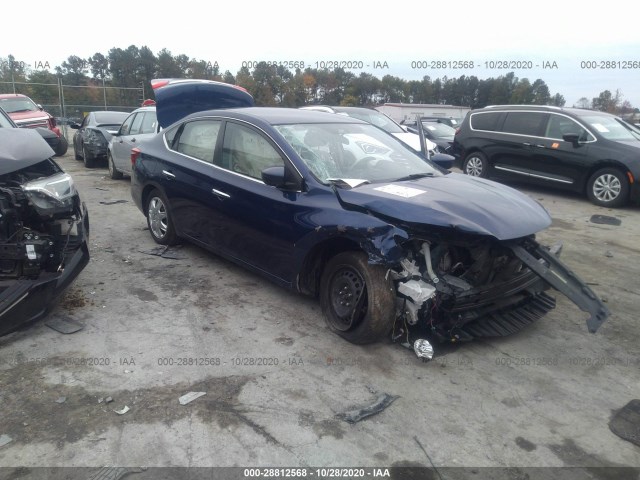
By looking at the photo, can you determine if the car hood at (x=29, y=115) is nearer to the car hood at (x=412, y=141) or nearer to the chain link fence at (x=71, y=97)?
the chain link fence at (x=71, y=97)

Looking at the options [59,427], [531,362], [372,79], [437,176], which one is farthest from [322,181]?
[372,79]

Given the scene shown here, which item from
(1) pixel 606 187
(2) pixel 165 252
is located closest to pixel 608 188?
(1) pixel 606 187

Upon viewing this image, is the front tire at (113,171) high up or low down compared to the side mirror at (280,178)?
down

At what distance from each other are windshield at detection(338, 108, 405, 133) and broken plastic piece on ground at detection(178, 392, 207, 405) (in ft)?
27.8

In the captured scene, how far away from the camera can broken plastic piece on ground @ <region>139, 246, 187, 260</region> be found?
19.1 ft

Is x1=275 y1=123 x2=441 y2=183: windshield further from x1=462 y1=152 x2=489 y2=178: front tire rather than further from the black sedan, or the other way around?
the black sedan

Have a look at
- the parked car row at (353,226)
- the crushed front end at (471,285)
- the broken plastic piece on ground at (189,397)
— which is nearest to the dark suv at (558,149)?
the parked car row at (353,226)

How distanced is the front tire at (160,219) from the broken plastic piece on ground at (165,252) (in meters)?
0.08

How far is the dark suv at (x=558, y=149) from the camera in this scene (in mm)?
9039

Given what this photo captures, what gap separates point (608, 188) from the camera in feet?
30.1

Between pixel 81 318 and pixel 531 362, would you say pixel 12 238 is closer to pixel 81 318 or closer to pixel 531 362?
pixel 81 318

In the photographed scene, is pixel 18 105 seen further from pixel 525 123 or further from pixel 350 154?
pixel 350 154

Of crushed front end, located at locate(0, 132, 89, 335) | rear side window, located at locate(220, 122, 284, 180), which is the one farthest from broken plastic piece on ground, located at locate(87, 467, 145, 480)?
rear side window, located at locate(220, 122, 284, 180)

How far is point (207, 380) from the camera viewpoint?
3350 mm
